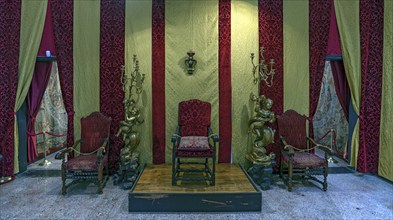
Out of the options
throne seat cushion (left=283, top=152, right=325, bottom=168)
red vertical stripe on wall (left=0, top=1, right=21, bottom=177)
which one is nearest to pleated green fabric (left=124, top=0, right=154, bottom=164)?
red vertical stripe on wall (left=0, top=1, right=21, bottom=177)

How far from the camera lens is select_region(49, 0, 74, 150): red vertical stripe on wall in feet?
13.4

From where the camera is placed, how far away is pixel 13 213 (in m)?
3.01

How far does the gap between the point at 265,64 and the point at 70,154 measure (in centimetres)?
385

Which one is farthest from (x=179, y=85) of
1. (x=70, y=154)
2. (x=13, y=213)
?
(x=13, y=213)

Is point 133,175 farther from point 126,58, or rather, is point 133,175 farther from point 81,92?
point 126,58

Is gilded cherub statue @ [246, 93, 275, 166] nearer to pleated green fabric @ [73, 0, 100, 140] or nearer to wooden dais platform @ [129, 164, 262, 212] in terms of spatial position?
wooden dais platform @ [129, 164, 262, 212]

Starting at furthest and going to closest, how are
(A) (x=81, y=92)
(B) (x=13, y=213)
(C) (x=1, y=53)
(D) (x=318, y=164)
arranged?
(A) (x=81, y=92), (C) (x=1, y=53), (D) (x=318, y=164), (B) (x=13, y=213)

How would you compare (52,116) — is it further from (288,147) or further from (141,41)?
(288,147)

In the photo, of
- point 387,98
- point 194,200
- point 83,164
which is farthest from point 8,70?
point 387,98

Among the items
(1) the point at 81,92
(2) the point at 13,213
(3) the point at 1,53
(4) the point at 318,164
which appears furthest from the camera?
(1) the point at 81,92

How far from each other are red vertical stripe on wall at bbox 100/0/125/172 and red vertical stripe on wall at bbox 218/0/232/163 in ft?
5.85

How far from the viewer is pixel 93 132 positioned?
4008mm

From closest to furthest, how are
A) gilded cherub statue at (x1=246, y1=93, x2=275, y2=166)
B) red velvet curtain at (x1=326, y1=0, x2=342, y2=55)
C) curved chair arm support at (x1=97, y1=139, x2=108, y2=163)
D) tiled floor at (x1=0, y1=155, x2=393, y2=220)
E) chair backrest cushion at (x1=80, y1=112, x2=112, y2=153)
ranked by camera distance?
tiled floor at (x1=0, y1=155, x2=393, y2=220) < curved chair arm support at (x1=97, y1=139, x2=108, y2=163) < gilded cherub statue at (x1=246, y1=93, x2=275, y2=166) < chair backrest cushion at (x1=80, y1=112, x2=112, y2=153) < red velvet curtain at (x1=326, y1=0, x2=342, y2=55)

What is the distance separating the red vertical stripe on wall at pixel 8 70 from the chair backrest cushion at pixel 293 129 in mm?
4610
